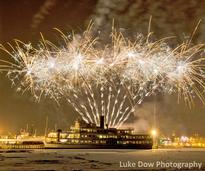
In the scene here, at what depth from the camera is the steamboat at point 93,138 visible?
281ft

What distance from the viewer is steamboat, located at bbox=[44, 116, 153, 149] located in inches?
3374

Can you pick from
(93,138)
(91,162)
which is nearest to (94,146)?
(93,138)

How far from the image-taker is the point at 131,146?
89438 millimetres

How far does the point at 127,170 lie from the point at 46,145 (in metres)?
56.6

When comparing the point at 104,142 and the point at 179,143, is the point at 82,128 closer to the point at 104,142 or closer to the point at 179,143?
the point at 104,142

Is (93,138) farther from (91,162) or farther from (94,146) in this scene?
(91,162)

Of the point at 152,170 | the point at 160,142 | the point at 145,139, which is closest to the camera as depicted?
the point at 152,170

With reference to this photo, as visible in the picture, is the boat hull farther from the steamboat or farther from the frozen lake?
the frozen lake

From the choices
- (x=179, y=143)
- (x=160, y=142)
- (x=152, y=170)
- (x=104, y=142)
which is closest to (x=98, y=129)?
(x=104, y=142)

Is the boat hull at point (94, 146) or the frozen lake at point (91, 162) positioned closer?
the frozen lake at point (91, 162)

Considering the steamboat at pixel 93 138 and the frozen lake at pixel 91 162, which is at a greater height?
the steamboat at pixel 93 138

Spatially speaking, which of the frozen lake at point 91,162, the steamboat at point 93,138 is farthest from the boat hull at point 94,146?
the frozen lake at point 91,162

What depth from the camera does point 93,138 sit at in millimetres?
86312

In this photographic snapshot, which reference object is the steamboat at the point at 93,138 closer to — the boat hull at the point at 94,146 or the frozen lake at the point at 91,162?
the boat hull at the point at 94,146
